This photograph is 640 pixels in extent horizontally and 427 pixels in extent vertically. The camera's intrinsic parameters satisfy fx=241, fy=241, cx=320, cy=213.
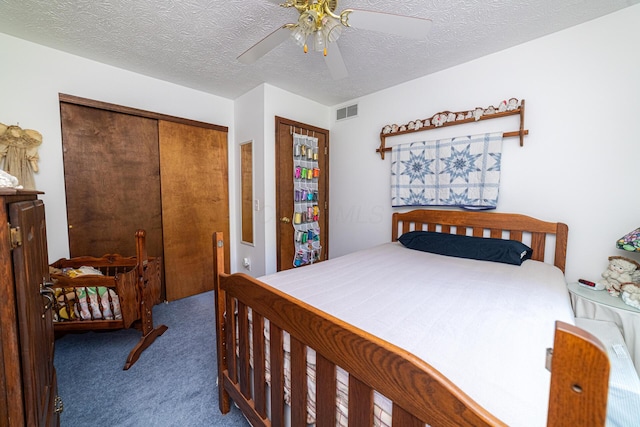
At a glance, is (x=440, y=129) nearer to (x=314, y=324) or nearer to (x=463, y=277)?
(x=463, y=277)

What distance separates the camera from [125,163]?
2.51m

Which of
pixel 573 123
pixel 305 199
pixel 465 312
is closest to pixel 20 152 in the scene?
pixel 305 199

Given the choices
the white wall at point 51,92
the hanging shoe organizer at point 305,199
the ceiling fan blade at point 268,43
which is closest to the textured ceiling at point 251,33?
the white wall at point 51,92

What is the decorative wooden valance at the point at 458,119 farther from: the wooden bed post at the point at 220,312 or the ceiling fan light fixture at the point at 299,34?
the wooden bed post at the point at 220,312

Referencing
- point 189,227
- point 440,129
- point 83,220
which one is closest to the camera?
point 83,220

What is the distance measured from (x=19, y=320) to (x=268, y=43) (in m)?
1.68

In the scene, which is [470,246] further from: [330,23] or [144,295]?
[144,295]

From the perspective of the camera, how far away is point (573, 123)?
1.83 meters

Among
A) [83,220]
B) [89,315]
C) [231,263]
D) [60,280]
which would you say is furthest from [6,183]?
[231,263]

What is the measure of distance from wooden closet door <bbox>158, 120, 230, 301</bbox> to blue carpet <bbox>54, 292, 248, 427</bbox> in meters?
0.74

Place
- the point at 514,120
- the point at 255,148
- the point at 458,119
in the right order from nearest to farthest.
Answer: the point at 514,120 < the point at 458,119 < the point at 255,148

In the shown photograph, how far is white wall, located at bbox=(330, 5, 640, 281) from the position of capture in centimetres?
165

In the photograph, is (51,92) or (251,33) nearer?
(251,33)

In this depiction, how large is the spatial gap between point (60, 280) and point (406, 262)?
2.48 metres
